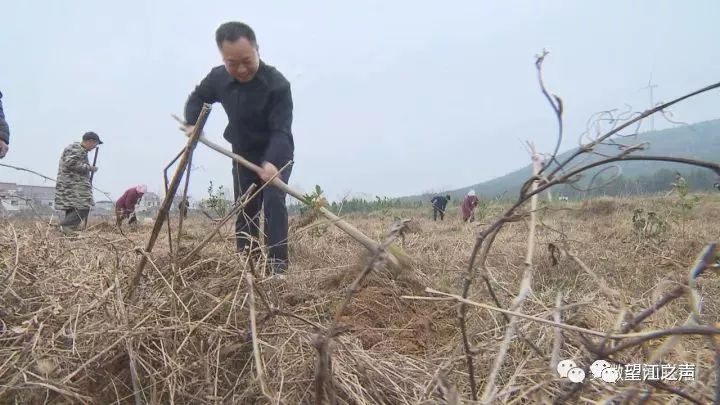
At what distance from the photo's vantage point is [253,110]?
2676mm

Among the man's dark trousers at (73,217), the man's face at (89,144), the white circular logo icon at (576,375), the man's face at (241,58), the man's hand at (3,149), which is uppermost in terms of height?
the man's face at (89,144)

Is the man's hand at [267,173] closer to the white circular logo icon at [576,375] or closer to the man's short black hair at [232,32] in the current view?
the man's short black hair at [232,32]

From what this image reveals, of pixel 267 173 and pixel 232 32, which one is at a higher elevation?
pixel 232 32

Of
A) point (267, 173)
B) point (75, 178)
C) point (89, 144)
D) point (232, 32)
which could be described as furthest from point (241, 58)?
point (75, 178)

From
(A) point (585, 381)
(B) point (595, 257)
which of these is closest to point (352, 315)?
(A) point (585, 381)

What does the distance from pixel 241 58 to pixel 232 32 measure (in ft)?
0.42

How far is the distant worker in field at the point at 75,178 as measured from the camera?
4.88 metres

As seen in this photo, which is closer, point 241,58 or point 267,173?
point 267,173

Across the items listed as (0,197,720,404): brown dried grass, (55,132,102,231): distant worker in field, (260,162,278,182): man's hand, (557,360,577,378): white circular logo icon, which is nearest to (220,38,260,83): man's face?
(260,162,278,182): man's hand

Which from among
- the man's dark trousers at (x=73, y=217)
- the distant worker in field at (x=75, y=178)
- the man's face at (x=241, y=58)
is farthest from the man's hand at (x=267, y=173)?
the distant worker in field at (x=75, y=178)

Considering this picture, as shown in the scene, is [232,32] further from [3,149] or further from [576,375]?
[576,375]

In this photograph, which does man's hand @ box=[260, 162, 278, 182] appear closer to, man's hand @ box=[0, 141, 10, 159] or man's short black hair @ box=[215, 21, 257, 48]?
man's short black hair @ box=[215, 21, 257, 48]

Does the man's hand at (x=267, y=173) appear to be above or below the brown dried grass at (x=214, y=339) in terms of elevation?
above

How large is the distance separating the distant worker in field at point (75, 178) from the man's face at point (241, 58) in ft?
10.6
